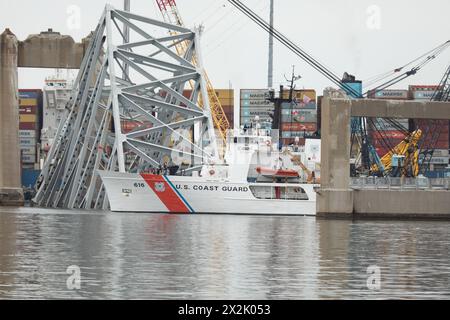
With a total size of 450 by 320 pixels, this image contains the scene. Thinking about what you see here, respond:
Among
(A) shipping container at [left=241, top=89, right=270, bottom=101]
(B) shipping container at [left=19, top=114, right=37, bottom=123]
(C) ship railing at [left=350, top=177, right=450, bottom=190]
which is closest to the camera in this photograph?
(C) ship railing at [left=350, top=177, right=450, bottom=190]

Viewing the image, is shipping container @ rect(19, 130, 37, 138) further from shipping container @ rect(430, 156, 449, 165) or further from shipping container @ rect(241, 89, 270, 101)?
shipping container @ rect(430, 156, 449, 165)

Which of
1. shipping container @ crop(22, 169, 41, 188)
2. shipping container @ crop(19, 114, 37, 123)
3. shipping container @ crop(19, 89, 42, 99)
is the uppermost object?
shipping container @ crop(19, 89, 42, 99)

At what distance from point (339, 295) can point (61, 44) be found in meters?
79.2

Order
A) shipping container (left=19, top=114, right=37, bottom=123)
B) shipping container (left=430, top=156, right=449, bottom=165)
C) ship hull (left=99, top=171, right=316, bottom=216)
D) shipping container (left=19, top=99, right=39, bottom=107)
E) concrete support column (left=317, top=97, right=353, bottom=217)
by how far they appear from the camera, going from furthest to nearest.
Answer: shipping container (left=19, top=99, right=39, bottom=107) < shipping container (left=19, top=114, right=37, bottom=123) < shipping container (left=430, top=156, right=449, bottom=165) < ship hull (left=99, top=171, right=316, bottom=216) < concrete support column (left=317, top=97, right=353, bottom=217)

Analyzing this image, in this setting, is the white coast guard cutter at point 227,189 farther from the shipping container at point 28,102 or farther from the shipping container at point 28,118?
the shipping container at point 28,102

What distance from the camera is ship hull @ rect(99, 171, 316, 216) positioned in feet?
296

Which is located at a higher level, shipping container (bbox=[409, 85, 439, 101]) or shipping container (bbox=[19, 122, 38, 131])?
shipping container (bbox=[409, 85, 439, 101])

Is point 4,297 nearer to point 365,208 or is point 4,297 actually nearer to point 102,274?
point 102,274

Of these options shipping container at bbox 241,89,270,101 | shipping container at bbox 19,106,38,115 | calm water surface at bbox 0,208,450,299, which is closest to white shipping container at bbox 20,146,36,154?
shipping container at bbox 19,106,38,115

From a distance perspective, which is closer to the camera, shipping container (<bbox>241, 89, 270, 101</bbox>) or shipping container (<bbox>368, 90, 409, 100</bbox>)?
shipping container (<bbox>368, 90, 409, 100</bbox>)

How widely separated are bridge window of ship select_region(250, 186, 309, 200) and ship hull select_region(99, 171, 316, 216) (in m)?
0.07

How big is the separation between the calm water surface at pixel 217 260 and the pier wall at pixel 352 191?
13907 mm

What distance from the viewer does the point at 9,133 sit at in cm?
10556

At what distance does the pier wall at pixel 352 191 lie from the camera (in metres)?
85.9
